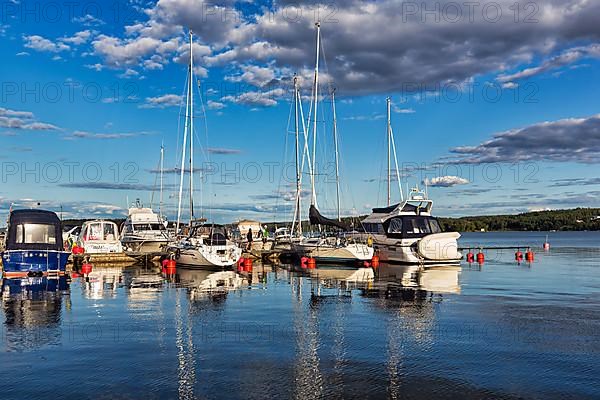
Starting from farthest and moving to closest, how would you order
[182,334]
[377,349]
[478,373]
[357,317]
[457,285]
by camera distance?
[457,285], [357,317], [182,334], [377,349], [478,373]

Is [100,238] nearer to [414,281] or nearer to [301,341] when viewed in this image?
[414,281]

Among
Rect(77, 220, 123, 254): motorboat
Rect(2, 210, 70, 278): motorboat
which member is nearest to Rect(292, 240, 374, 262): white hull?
Rect(77, 220, 123, 254): motorboat

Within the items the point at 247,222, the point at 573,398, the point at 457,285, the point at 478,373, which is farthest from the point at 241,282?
the point at 247,222

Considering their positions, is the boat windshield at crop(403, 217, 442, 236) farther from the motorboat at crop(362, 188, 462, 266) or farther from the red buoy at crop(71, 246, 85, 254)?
the red buoy at crop(71, 246, 85, 254)

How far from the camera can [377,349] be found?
14.0 meters

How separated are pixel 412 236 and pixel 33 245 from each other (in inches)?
1037

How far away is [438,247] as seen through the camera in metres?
41.9

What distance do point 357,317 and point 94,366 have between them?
9.01 m

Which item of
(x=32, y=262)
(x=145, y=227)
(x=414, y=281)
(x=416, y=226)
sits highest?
(x=145, y=227)

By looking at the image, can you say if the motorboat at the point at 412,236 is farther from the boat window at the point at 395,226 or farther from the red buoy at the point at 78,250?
the red buoy at the point at 78,250

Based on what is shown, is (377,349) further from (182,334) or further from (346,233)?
(346,233)

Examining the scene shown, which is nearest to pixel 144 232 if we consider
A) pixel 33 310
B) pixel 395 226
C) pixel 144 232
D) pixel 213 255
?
pixel 144 232

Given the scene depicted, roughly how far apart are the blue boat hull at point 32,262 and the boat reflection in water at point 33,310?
53 cm

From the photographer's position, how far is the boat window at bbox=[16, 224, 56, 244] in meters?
31.9
